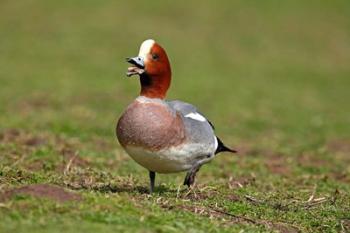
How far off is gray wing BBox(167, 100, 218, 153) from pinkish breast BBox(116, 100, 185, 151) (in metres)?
0.18

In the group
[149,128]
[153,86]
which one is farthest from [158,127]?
[153,86]

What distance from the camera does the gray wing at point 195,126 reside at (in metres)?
6.52

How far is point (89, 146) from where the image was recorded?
33.7 feet

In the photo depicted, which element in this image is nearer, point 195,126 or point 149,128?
point 149,128

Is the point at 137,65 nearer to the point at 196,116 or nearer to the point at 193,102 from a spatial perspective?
the point at 196,116

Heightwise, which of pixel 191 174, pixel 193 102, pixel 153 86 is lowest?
pixel 193 102

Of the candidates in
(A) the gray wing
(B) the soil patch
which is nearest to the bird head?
(A) the gray wing

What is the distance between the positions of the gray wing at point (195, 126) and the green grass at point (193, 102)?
0.45m

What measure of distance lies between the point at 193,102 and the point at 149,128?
10.1 m

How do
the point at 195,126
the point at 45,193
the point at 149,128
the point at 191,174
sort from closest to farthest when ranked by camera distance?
the point at 45,193, the point at 149,128, the point at 195,126, the point at 191,174

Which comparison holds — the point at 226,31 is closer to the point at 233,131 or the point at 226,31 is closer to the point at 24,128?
the point at 233,131

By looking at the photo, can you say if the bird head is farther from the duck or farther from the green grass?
the green grass

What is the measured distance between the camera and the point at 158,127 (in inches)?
243

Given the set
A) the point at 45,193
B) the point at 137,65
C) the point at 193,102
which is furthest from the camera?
the point at 193,102
